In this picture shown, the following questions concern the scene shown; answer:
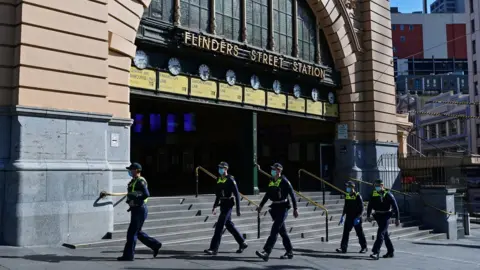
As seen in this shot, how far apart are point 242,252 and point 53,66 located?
581 cm

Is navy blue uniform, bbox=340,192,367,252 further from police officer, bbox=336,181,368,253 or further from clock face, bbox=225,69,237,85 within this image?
clock face, bbox=225,69,237,85

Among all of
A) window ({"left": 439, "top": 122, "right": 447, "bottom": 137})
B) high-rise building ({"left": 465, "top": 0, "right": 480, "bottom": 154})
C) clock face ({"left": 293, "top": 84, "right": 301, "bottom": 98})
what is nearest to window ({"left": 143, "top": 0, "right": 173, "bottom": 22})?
clock face ({"left": 293, "top": 84, "right": 301, "bottom": 98})

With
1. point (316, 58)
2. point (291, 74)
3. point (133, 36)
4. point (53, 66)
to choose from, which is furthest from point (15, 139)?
point (316, 58)

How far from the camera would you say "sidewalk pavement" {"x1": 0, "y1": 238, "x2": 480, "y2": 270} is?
864 centimetres

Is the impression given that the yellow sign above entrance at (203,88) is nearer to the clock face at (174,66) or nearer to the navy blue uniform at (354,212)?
the clock face at (174,66)

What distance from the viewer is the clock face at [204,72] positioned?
16.2 metres

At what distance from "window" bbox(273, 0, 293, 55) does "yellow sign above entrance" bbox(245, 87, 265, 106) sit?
206cm

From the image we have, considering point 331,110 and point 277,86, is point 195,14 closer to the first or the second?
point 277,86

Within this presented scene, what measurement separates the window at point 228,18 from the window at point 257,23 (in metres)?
0.61

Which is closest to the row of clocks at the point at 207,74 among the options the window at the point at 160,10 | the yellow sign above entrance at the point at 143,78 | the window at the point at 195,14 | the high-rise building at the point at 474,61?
the yellow sign above entrance at the point at 143,78

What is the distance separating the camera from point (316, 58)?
827 inches

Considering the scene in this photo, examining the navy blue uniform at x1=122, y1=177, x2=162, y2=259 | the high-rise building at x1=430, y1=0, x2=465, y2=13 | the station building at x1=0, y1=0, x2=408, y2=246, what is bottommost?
the navy blue uniform at x1=122, y1=177, x2=162, y2=259

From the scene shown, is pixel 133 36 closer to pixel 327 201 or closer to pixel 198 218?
pixel 198 218

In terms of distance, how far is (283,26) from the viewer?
19.6 m
